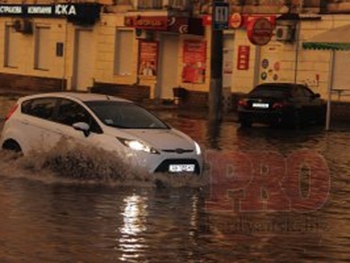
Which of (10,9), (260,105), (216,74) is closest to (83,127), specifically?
(260,105)

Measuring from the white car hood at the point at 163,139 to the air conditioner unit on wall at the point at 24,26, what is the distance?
32.9 metres

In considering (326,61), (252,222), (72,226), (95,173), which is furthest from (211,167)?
(326,61)

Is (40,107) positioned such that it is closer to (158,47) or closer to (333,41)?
(333,41)

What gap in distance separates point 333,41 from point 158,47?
1317 centimetres

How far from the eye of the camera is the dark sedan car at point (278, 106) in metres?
28.9

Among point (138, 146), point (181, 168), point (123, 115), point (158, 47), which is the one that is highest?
point (158, 47)

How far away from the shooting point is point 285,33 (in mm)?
34938

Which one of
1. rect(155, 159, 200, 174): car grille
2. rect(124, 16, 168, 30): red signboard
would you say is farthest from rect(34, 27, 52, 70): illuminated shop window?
rect(155, 159, 200, 174): car grille

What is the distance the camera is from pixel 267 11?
119 ft

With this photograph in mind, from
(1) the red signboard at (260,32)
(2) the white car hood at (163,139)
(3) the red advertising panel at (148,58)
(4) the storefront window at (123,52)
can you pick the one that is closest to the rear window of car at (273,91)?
(1) the red signboard at (260,32)

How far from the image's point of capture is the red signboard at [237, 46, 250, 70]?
36.6m

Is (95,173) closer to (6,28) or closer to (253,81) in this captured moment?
(253,81)

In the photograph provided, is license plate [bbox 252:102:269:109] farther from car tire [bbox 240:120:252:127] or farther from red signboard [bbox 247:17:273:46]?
red signboard [bbox 247:17:273:46]

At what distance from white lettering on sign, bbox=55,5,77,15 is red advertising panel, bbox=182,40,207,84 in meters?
6.85
